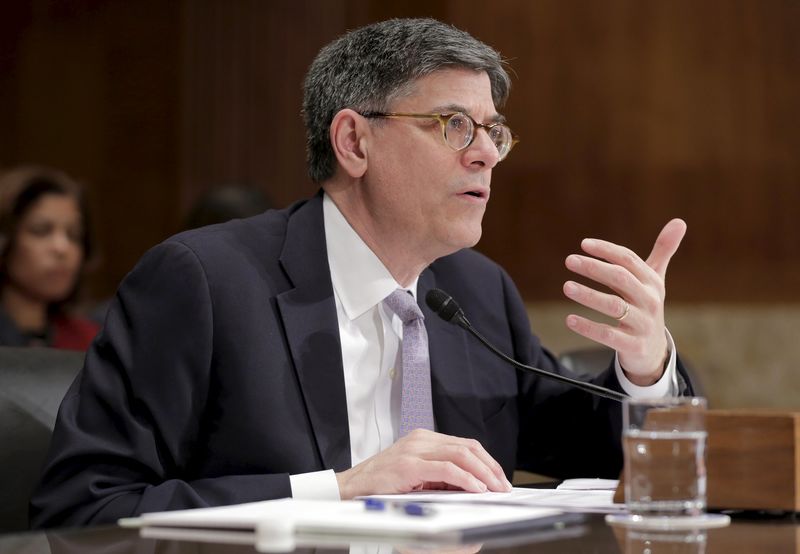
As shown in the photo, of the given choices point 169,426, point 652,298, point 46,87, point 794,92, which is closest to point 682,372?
point 652,298

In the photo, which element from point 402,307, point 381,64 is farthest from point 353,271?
point 381,64

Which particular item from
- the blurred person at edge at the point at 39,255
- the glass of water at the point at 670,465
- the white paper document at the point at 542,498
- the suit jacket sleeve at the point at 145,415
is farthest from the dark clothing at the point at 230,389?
the blurred person at edge at the point at 39,255

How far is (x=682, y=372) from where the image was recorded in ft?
7.02

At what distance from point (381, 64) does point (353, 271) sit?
0.39 metres

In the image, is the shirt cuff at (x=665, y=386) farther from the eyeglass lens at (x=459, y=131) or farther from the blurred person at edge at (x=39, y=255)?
the blurred person at edge at (x=39, y=255)

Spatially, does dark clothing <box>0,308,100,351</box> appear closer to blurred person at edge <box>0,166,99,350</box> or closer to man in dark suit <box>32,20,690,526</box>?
blurred person at edge <box>0,166,99,350</box>

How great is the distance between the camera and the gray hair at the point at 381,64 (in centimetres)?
216

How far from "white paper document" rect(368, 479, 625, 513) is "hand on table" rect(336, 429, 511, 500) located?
0.06 ft

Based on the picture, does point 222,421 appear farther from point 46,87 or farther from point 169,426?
point 46,87

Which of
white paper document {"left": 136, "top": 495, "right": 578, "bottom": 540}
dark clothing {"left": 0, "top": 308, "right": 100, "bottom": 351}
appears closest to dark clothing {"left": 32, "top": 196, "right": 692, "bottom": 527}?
white paper document {"left": 136, "top": 495, "right": 578, "bottom": 540}

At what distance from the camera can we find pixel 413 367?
2086 millimetres

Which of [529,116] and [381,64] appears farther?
[529,116]

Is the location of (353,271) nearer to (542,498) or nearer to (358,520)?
(542,498)

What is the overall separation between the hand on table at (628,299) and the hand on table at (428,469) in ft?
0.95
